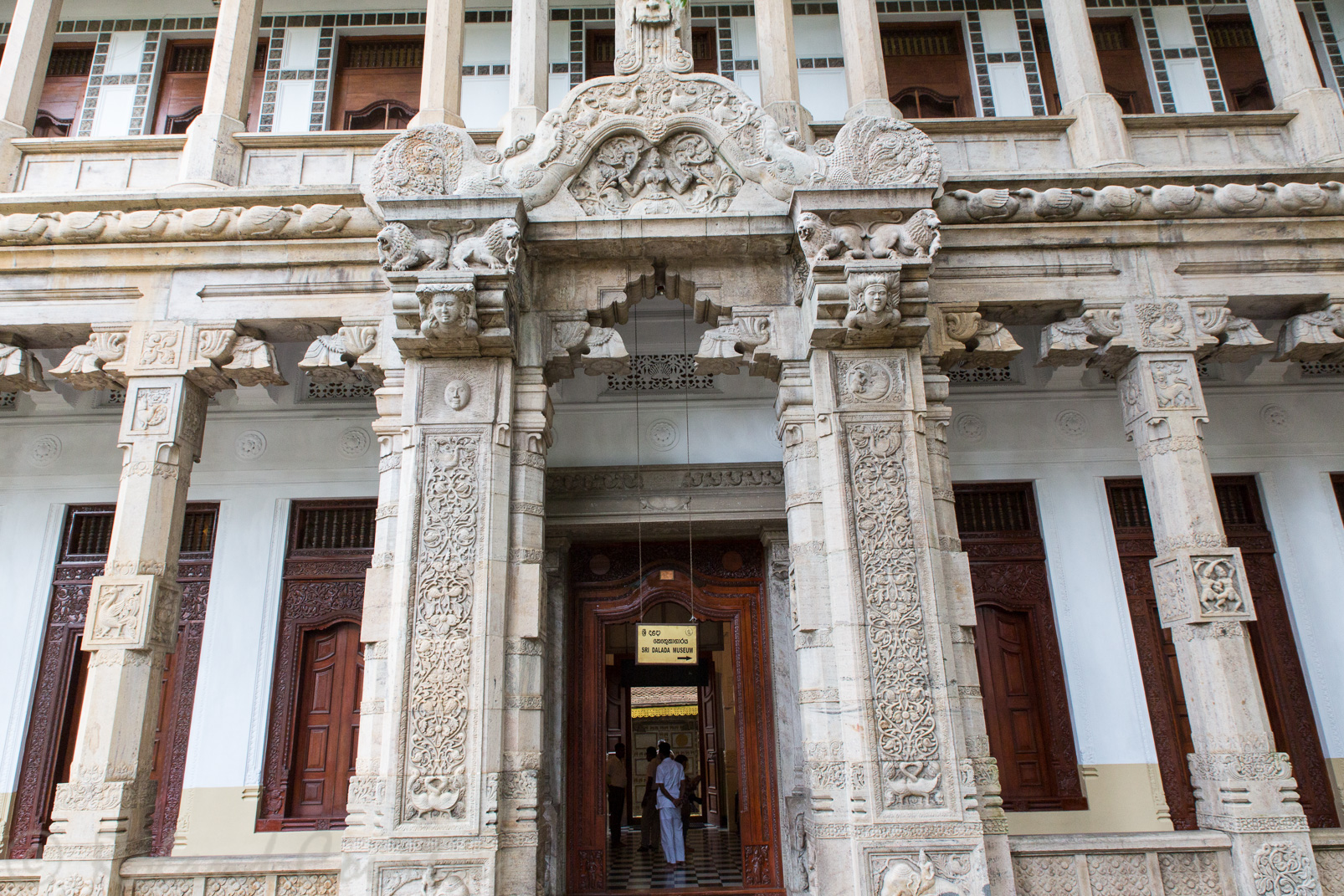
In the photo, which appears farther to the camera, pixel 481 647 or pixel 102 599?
pixel 102 599

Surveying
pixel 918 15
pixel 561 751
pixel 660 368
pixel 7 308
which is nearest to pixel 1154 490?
pixel 660 368

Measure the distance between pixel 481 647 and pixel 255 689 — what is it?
448cm

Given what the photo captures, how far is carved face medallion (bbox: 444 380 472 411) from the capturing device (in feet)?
20.7

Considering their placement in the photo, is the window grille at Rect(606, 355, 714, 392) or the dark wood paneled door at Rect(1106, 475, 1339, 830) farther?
the window grille at Rect(606, 355, 714, 392)

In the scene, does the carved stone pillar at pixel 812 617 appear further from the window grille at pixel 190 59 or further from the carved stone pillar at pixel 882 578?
the window grille at pixel 190 59

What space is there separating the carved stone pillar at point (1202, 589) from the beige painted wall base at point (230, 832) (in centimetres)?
748

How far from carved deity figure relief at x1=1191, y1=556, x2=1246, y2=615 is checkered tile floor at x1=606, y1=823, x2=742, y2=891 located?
539cm

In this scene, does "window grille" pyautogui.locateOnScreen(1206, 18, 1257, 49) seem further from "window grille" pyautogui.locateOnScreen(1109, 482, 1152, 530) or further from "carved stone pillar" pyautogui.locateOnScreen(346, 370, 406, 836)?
"carved stone pillar" pyautogui.locateOnScreen(346, 370, 406, 836)

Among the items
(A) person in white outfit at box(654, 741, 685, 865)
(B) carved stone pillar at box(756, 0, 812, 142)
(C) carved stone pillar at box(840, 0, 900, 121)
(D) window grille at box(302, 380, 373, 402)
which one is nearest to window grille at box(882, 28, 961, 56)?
(C) carved stone pillar at box(840, 0, 900, 121)

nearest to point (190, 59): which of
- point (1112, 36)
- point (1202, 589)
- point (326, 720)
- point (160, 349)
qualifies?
point (160, 349)

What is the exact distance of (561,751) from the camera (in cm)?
859

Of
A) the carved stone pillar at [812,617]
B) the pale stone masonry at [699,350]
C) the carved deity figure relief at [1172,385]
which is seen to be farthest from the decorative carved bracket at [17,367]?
the carved deity figure relief at [1172,385]

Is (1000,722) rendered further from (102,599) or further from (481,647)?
(102,599)

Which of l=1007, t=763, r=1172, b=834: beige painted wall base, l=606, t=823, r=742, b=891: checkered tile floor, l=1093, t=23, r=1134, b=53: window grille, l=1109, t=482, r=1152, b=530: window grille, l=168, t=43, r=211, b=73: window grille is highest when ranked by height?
l=168, t=43, r=211, b=73: window grille
